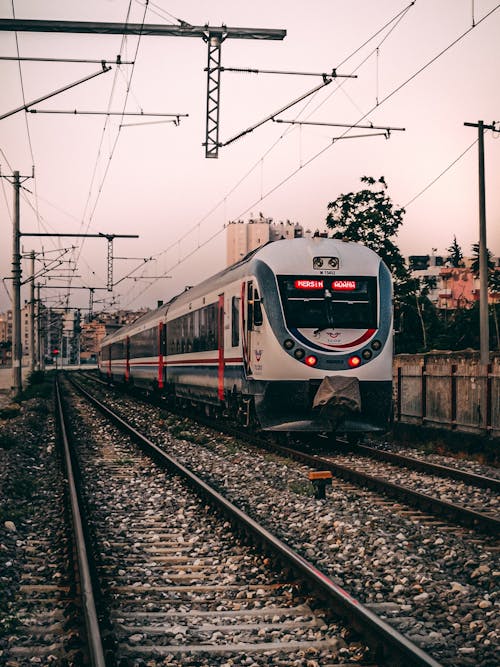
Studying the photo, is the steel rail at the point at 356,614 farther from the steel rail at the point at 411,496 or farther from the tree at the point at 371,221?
the tree at the point at 371,221

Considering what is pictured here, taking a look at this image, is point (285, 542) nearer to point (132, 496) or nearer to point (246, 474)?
point (132, 496)

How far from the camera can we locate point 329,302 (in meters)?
14.8

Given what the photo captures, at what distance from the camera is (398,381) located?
20.8m

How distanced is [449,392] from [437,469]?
225 inches

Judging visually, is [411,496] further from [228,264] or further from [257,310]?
[228,264]

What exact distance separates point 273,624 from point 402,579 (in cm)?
149

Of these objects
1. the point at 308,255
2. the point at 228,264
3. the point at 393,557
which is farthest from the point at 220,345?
the point at 228,264

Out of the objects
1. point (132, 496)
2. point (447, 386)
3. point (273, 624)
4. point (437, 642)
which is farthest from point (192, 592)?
point (447, 386)

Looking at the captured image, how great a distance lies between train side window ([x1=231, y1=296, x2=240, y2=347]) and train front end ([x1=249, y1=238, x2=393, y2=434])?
1.26 meters

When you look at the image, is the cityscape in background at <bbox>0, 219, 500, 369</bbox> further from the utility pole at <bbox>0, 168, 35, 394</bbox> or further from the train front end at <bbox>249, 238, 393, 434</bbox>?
the train front end at <bbox>249, 238, 393, 434</bbox>

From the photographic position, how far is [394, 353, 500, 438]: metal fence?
16.3 meters

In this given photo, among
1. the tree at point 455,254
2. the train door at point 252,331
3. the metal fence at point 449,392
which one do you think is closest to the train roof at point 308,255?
the train door at point 252,331

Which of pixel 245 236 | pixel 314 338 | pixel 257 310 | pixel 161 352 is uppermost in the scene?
pixel 245 236

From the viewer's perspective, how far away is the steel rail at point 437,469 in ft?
37.2
